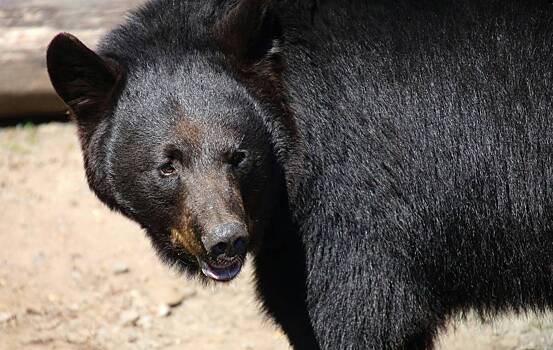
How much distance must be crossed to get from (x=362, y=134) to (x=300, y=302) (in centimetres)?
88

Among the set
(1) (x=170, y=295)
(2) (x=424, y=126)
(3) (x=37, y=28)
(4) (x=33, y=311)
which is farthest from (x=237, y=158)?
(3) (x=37, y=28)

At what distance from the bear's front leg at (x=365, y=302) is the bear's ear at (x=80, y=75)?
1260 millimetres

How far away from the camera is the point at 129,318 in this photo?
20.0 ft

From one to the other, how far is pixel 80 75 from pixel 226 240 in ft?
3.45

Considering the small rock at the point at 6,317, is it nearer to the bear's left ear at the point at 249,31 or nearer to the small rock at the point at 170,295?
the small rock at the point at 170,295

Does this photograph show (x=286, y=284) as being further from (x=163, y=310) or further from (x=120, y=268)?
(x=120, y=268)

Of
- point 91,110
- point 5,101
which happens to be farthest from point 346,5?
point 5,101

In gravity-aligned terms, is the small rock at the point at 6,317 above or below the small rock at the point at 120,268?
below

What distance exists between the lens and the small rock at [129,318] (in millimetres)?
6078

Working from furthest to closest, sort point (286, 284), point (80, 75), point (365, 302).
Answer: point (286, 284) < point (365, 302) < point (80, 75)

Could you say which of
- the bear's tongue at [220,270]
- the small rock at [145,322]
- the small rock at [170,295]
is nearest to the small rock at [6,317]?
the small rock at [145,322]

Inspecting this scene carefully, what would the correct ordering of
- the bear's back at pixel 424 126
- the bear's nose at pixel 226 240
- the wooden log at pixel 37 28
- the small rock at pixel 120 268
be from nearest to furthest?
the bear's nose at pixel 226 240, the bear's back at pixel 424 126, the small rock at pixel 120 268, the wooden log at pixel 37 28

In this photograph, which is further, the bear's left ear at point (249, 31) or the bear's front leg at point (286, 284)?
the bear's front leg at point (286, 284)

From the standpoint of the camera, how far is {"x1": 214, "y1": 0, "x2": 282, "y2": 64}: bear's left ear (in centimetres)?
442
